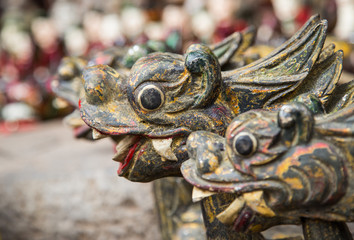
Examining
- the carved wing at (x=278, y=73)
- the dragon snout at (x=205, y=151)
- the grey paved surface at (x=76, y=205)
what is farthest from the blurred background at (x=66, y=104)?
the dragon snout at (x=205, y=151)

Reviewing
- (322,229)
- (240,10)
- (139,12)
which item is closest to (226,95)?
(322,229)

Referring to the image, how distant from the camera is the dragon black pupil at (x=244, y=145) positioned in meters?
0.62

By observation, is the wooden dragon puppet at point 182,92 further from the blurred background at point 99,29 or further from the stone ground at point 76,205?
the blurred background at point 99,29

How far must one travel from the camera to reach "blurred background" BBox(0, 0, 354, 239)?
62.4 inches

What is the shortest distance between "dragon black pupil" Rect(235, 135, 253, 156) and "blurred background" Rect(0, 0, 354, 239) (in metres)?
0.78

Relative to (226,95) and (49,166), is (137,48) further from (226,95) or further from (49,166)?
(49,166)

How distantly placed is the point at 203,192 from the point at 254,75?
0.92 ft

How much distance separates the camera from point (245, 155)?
0.63 m

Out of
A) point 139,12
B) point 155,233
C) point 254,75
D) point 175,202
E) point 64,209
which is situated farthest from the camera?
point 139,12

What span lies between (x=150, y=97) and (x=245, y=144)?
23 centimetres

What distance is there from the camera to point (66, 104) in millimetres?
1412

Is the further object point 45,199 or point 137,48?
point 45,199

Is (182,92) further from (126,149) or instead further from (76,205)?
(76,205)

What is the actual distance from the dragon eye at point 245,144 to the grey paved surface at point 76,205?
94 cm
